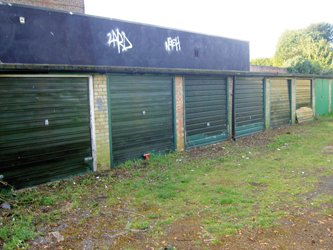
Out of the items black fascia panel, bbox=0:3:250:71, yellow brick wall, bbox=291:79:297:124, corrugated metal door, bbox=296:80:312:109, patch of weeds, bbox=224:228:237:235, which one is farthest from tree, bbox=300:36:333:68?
patch of weeds, bbox=224:228:237:235

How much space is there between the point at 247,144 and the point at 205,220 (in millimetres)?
6922

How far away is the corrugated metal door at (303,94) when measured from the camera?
16.1m

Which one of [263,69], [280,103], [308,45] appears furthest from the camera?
[308,45]

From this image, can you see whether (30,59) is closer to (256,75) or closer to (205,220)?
(205,220)

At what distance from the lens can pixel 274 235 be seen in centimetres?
396

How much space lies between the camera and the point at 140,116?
27.8 ft

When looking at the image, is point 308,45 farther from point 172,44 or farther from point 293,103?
point 172,44

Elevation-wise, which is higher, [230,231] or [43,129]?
[43,129]

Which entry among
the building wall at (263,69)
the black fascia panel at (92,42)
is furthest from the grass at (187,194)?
the building wall at (263,69)

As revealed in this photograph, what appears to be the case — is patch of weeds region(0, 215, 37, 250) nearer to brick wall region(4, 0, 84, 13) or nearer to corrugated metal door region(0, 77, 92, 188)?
corrugated metal door region(0, 77, 92, 188)

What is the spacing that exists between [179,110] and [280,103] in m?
7.73

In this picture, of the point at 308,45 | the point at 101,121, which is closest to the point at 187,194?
the point at 101,121

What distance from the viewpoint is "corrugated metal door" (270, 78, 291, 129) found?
554 inches

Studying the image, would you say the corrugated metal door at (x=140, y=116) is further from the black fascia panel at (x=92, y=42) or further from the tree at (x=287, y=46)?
the tree at (x=287, y=46)
